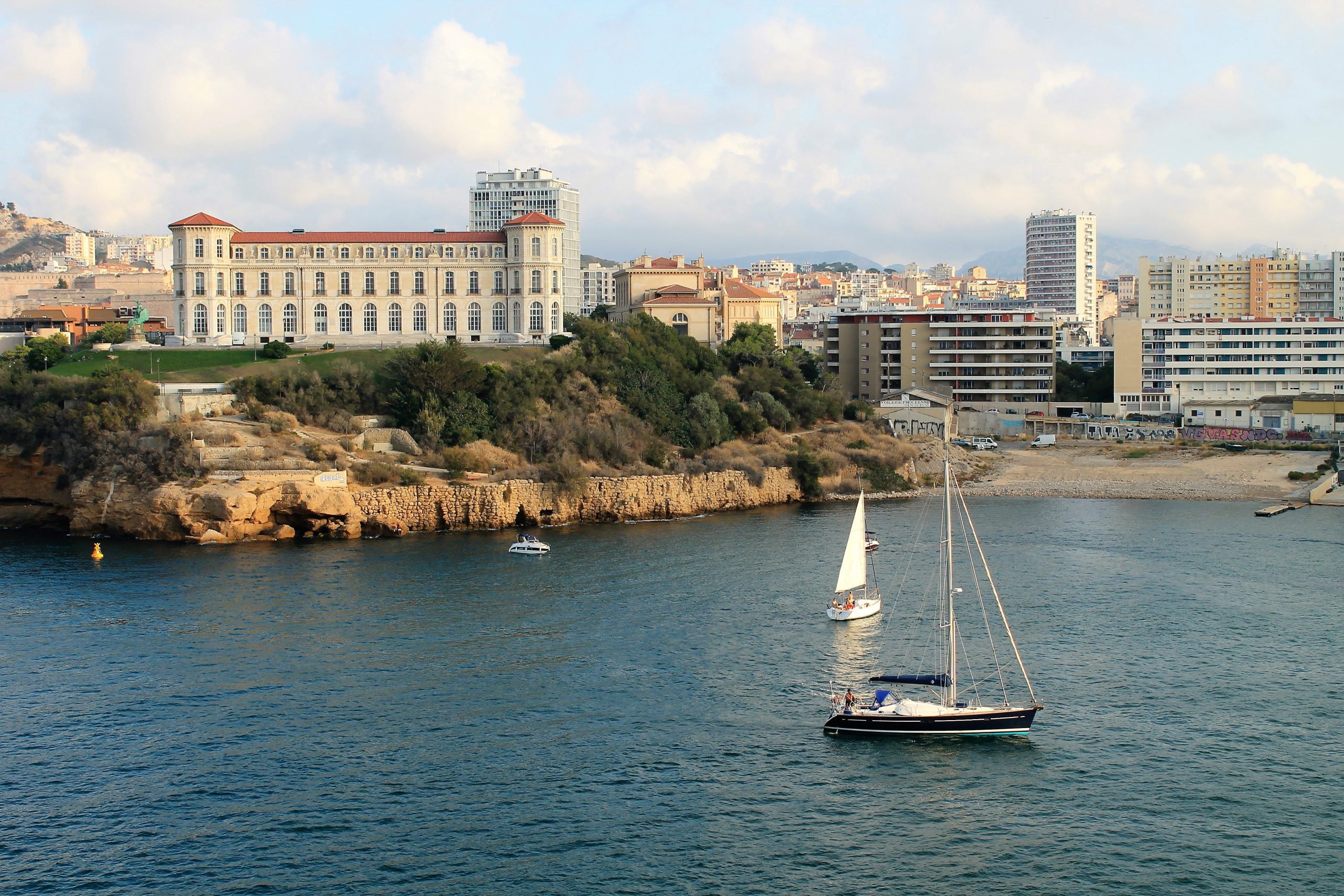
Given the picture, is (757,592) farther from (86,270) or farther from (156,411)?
(86,270)

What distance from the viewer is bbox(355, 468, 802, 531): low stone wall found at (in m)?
53.6

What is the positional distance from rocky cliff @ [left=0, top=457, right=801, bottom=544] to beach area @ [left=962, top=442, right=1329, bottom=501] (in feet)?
61.8

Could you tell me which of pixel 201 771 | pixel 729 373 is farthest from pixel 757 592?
pixel 729 373

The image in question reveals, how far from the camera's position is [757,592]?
40.2m

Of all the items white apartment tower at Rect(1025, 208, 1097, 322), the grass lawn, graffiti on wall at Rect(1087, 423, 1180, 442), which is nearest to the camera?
the grass lawn

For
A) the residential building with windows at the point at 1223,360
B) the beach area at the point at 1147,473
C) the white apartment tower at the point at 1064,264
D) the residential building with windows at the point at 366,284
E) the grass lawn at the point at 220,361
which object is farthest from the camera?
the white apartment tower at the point at 1064,264

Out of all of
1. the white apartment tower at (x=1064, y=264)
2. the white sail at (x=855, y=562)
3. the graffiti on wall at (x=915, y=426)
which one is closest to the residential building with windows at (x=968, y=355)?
the graffiti on wall at (x=915, y=426)

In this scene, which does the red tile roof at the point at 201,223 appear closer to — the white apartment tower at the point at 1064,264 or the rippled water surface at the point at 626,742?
the rippled water surface at the point at 626,742

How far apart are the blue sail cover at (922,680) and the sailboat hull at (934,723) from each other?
1.36 meters

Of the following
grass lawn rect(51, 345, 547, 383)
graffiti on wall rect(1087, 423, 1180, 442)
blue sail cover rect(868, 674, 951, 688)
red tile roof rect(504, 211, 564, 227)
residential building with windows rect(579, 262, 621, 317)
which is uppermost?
residential building with windows rect(579, 262, 621, 317)

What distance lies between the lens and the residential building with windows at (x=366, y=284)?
7625cm

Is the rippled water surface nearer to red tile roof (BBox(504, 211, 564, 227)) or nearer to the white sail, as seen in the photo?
the white sail

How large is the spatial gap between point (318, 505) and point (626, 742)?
2859 cm

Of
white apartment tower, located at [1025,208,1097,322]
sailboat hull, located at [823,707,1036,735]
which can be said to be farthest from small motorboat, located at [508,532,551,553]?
white apartment tower, located at [1025,208,1097,322]
